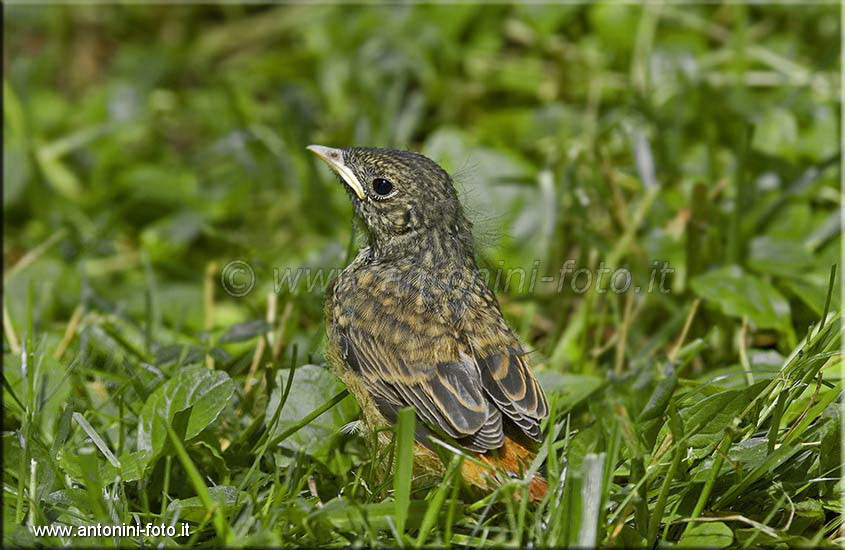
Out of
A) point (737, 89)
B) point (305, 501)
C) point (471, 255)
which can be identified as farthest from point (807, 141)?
point (305, 501)

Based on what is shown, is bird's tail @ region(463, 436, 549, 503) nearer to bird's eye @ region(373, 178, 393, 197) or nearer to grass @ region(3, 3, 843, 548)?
grass @ region(3, 3, 843, 548)

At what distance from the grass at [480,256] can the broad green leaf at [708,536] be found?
1cm

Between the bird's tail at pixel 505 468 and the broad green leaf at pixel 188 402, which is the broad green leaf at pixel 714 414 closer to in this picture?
the bird's tail at pixel 505 468

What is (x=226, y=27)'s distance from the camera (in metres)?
6.93

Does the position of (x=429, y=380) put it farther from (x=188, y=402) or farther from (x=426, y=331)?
(x=188, y=402)

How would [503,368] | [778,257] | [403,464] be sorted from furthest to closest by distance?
1. [778,257]
2. [503,368]
3. [403,464]

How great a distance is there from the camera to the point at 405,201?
336 cm

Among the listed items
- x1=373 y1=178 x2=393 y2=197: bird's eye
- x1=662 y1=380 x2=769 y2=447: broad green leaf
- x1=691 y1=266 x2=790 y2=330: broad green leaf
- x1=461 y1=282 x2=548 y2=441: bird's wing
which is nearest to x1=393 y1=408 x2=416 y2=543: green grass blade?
x1=461 y1=282 x2=548 y2=441: bird's wing

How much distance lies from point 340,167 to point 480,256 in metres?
0.61

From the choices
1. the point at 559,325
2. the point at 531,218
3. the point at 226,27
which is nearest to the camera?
the point at 559,325

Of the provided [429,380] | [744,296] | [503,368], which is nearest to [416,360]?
[429,380]

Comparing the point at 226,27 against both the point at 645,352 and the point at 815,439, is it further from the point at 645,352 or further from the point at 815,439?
the point at 815,439

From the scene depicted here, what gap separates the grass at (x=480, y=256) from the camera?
2.71m

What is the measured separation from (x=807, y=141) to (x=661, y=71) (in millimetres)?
1008
